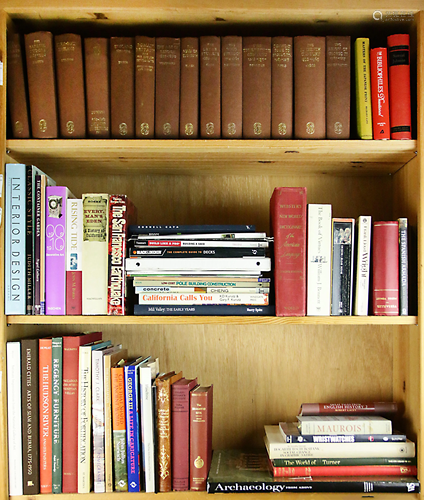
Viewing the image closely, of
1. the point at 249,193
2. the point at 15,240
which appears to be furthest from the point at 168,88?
the point at 15,240

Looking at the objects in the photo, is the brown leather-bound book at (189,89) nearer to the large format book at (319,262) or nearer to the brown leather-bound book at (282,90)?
the brown leather-bound book at (282,90)

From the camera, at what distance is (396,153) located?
1.01 m

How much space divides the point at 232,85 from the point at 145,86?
0.20 m

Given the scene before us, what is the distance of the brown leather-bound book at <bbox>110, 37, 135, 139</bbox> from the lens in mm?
1000

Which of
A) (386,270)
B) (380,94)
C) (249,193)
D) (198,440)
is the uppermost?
(380,94)

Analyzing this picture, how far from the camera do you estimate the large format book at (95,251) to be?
0.98 metres

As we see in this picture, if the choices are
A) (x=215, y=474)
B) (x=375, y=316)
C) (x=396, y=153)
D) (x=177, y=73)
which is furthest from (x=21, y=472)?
(x=396, y=153)

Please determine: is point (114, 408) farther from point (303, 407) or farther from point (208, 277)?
point (303, 407)

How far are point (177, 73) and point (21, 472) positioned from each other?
38.1 inches

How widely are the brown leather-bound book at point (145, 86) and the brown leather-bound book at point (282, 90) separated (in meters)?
0.28

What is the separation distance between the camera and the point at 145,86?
3.26 feet

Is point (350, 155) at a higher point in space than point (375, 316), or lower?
higher

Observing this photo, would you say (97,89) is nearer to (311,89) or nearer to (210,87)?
(210,87)

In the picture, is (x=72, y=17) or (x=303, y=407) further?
(x=303, y=407)
